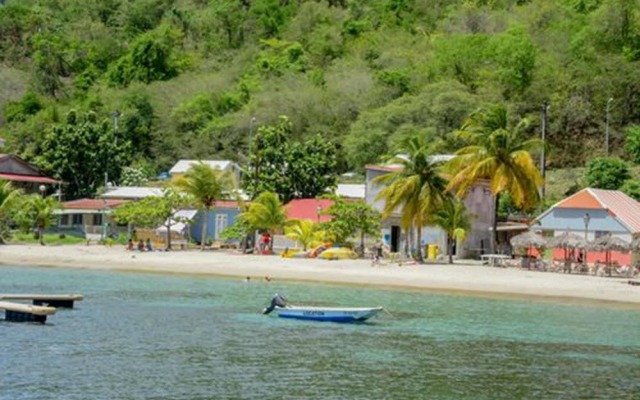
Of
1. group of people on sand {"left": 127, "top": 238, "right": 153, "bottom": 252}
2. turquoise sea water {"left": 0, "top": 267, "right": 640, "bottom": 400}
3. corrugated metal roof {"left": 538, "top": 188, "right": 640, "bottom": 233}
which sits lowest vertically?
turquoise sea water {"left": 0, "top": 267, "right": 640, "bottom": 400}

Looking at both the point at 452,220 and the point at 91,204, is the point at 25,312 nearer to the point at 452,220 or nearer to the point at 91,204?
the point at 452,220

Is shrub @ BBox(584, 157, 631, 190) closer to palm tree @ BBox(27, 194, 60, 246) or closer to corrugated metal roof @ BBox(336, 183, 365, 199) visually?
corrugated metal roof @ BBox(336, 183, 365, 199)

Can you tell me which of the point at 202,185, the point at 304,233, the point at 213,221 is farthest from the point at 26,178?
the point at 304,233

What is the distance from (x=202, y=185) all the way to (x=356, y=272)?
16520 millimetres

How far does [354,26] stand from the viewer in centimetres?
11450

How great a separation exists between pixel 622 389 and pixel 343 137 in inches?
2478

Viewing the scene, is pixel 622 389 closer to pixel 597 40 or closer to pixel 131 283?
pixel 131 283

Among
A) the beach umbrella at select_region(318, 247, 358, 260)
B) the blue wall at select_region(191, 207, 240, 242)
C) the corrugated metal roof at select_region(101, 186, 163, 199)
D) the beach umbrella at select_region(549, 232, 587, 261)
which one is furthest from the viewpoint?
Answer: the corrugated metal roof at select_region(101, 186, 163, 199)

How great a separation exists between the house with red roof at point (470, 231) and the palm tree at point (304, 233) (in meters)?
3.77

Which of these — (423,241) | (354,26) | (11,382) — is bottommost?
(11,382)

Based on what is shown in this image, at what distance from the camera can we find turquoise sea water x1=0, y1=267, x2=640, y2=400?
2431cm

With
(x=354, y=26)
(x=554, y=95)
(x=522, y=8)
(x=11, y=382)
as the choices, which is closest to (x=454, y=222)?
(x=554, y=95)

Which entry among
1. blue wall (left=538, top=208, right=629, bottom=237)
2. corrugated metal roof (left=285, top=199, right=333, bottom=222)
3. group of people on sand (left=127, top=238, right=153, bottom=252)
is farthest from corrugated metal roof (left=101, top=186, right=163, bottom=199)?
blue wall (left=538, top=208, right=629, bottom=237)

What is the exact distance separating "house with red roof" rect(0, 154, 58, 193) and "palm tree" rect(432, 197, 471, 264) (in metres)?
33.5
